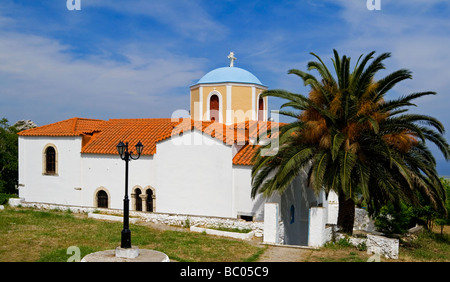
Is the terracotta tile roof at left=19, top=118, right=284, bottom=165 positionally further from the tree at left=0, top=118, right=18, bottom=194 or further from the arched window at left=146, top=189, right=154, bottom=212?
the tree at left=0, top=118, right=18, bottom=194

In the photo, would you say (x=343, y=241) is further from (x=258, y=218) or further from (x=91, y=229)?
(x=91, y=229)

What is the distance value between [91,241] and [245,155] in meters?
7.26

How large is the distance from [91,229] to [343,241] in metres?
9.88

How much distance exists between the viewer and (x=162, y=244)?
13.0m

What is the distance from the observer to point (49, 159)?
21219 millimetres

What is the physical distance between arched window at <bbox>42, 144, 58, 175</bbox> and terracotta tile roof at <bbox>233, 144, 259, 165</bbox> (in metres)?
11.0

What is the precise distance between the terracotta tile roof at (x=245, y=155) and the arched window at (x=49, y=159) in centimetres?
1102

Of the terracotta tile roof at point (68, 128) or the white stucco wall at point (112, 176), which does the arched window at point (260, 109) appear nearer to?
the white stucco wall at point (112, 176)

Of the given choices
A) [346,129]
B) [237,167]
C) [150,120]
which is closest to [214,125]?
[237,167]

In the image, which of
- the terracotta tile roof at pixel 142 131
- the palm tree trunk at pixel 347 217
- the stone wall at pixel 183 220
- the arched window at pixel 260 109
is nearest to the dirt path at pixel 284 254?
the stone wall at pixel 183 220

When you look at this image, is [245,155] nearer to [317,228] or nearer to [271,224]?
[271,224]

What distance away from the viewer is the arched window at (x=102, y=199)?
19953mm

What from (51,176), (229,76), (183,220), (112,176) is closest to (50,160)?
(51,176)

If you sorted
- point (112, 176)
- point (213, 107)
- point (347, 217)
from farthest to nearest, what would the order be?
point (213, 107) < point (112, 176) < point (347, 217)
